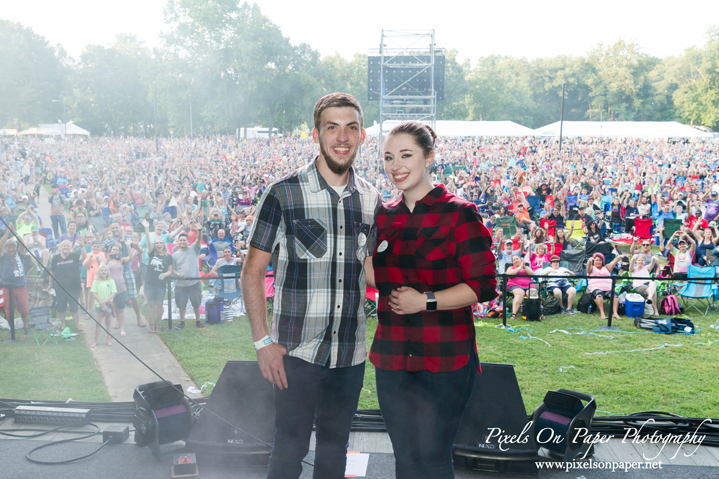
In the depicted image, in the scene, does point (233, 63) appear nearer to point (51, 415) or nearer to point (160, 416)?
point (51, 415)

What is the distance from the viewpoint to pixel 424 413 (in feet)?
4.38

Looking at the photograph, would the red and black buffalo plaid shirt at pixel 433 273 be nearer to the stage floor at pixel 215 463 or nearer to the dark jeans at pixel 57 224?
the stage floor at pixel 215 463

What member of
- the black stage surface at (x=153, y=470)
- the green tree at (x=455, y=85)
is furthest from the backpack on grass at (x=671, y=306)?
the green tree at (x=455, y=85)

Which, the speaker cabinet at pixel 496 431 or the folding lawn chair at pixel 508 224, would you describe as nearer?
the speaker cabinet at pixel 496 431

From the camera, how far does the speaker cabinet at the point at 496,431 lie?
2.42 meters

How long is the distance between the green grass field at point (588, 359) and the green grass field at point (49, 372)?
0.75 meters

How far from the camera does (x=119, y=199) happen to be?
9.22 metres

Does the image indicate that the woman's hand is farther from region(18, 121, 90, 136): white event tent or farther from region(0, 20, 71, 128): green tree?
region(18, 121, 90, 136): white event tent

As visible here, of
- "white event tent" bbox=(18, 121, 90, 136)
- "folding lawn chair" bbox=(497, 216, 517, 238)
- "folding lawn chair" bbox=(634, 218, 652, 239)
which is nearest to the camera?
"folding lawn chair" bbox=(497, 216, 517, 238)

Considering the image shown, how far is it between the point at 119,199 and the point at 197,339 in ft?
15.3

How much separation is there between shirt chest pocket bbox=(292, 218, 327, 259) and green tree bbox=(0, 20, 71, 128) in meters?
5.57

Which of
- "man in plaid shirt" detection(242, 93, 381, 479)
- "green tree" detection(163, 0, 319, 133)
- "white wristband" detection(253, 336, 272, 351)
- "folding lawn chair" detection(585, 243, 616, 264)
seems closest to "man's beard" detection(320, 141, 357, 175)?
"man in plaid shirt" detection(242, 93, 381, 479)

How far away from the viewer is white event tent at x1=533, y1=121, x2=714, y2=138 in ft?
60.0

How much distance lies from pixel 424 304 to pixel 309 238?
341mm
